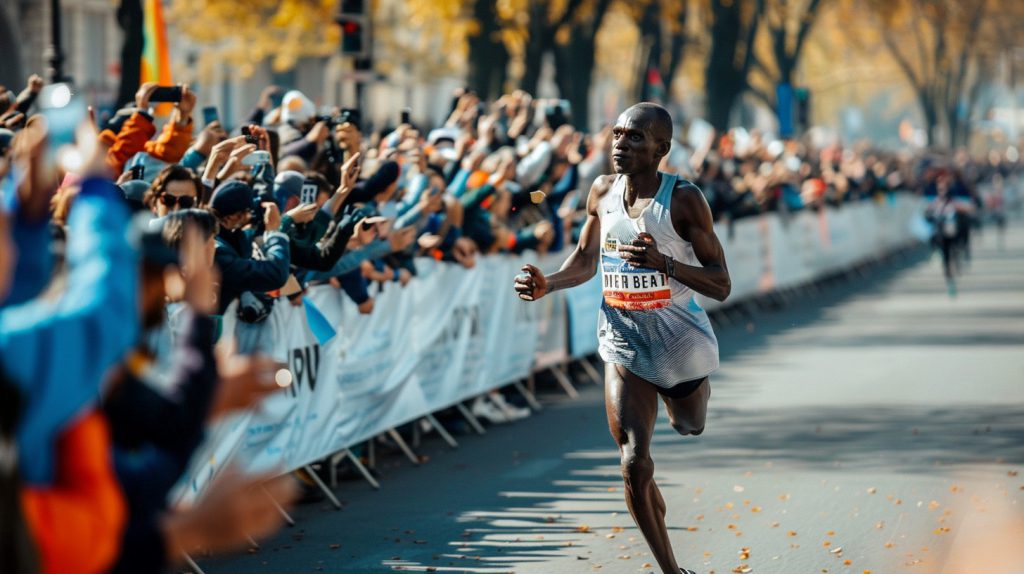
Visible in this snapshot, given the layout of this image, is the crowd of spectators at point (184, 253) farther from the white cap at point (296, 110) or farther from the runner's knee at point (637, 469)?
the runner's knee at point (637, 469)

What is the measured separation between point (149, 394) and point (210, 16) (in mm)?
38934

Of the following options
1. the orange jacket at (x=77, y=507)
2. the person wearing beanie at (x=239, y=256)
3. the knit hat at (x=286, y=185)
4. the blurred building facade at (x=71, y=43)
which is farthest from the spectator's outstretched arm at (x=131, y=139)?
the blurred building facade at (x=71, y=43)

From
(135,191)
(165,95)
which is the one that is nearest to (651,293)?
(135,191)

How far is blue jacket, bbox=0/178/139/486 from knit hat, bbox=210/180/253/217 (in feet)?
15.7

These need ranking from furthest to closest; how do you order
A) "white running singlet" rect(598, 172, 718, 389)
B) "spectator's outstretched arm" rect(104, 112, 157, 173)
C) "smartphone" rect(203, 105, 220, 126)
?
"smartphone" rect(203, 105, 220, 126) < "spectator's outstretched arm" rect(104, 112, 157, 173) < "white running singlet" rect(598, 172, 718, 389)

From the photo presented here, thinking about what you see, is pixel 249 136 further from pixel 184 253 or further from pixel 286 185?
pixel 184 253

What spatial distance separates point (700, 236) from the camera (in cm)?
730

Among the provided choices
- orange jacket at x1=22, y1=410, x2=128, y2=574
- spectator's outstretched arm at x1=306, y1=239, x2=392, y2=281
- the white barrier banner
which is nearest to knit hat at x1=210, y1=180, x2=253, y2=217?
the white barrier banner

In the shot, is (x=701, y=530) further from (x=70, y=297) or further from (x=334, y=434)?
(x=70, y=297)

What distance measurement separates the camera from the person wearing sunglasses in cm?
821

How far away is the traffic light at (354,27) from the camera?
1677 centimetres

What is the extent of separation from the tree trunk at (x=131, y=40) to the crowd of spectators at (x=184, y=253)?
2.11 metres

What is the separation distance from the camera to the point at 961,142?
Result: 87.8 metres

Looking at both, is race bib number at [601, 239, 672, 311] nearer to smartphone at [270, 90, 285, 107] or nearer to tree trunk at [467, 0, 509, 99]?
smartphone at [270, 90, 285, 107]
